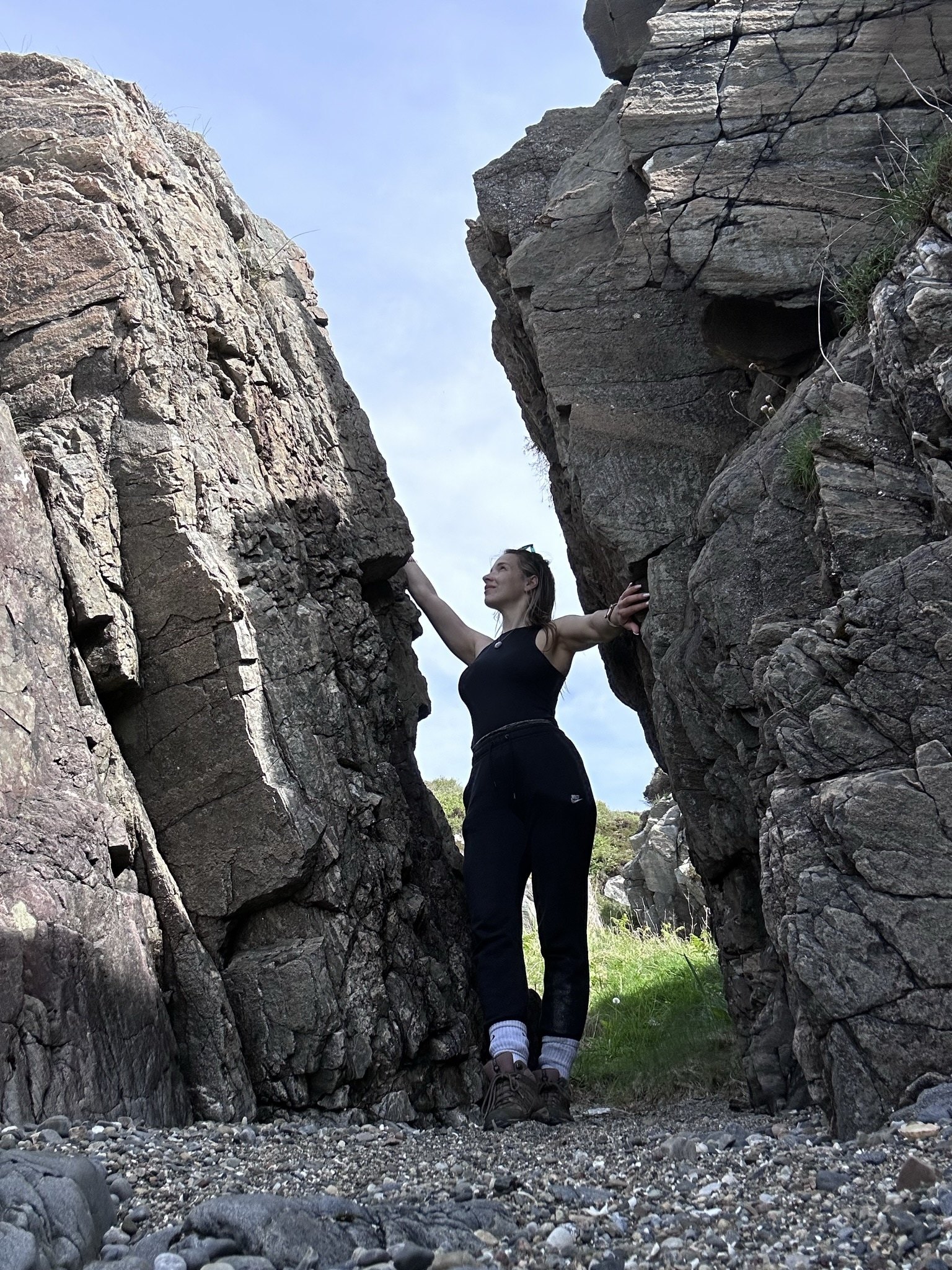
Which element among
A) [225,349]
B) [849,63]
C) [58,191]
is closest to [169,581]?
[225,349]

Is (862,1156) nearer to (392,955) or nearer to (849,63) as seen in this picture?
(392,955)

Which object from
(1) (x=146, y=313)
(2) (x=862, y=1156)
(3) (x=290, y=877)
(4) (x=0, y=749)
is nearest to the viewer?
(2) (x=862, y=1156)

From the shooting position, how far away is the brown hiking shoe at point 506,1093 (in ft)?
24.2

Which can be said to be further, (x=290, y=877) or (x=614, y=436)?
(x=614, y=436)

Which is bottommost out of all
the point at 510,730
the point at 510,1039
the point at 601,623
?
the point at 510,1039

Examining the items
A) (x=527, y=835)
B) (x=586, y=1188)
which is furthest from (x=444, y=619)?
(x=586, y=1188)

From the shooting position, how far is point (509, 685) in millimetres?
9281

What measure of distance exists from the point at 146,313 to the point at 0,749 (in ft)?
13.6

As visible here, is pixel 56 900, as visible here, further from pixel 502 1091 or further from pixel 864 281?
pixel 864 281

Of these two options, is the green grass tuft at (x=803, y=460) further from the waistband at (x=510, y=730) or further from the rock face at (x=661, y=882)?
the rock face at (x=661, y=882)

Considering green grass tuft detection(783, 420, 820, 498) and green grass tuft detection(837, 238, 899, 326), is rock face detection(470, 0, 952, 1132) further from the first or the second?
green grass tuft detection(837, 238, 899, 326)

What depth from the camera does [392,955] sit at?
28.3ft

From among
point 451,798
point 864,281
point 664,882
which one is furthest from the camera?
point 451,798

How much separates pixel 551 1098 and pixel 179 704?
3749mm
